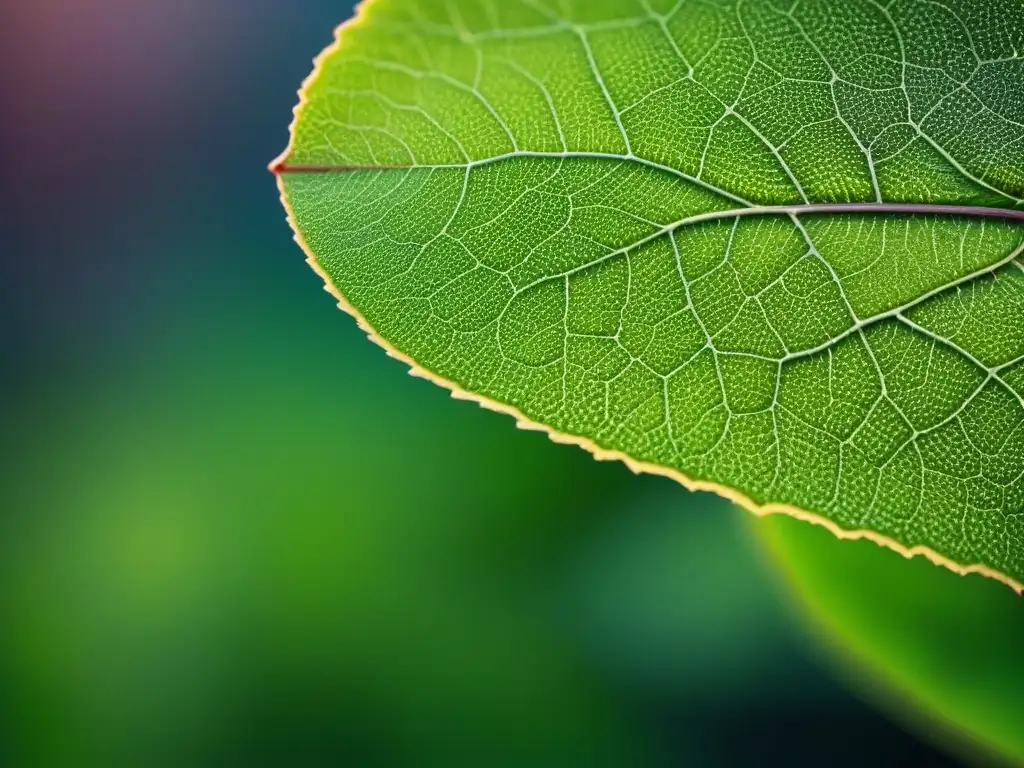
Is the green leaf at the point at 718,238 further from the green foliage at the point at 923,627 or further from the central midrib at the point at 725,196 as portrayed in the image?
the green foliage at the point at 923,627

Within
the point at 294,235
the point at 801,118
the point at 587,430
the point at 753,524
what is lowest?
Result: the point at 753,524

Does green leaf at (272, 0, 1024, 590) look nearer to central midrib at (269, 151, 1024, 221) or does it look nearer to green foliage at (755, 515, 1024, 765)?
central midrib at (269, 151, 1024, 221)

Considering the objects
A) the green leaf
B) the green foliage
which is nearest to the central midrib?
the green leaf

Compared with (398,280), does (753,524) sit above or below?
below

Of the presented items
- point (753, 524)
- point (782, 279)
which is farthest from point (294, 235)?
point (753, 524)

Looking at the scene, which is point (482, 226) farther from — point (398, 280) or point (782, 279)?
point (782, 279)

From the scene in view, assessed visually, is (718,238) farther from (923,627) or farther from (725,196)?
(923,627)

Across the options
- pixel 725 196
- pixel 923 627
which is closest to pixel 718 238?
pixel 725 196
